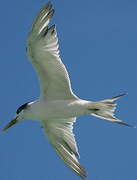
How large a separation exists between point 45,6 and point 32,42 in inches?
29.0

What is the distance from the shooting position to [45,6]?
15391mm

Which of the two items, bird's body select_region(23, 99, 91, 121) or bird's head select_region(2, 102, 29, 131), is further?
bird's head select_region(2, 102, 29, 131)

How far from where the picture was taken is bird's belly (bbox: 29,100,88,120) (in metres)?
15.8

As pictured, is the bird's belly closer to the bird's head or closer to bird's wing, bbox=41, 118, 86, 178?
the bird's head

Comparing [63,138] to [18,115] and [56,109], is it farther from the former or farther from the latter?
[56,109]

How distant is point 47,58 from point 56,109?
41.0 inches

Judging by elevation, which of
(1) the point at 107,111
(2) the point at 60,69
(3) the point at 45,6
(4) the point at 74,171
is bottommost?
(4) the point at 74,171

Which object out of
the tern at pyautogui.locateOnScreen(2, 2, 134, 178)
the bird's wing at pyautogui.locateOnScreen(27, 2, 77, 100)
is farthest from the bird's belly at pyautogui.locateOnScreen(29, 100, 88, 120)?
the bird's wing at pyautogui.locateOnScreen(27, 2, 77, 100)

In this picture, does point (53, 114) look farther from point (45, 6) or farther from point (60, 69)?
point (45, 6)

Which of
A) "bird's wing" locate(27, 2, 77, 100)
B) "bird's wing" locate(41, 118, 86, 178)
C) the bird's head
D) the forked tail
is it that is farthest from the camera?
"bird's wing" locate(41, 118, 86, 178)

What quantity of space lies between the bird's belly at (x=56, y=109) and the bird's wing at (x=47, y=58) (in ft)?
0.60

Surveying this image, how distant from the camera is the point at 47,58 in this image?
15.8 metres

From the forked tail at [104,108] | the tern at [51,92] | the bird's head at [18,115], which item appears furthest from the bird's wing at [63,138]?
the forked tail at [104,108]

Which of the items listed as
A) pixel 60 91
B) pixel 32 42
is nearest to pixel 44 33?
pixel 32 42
